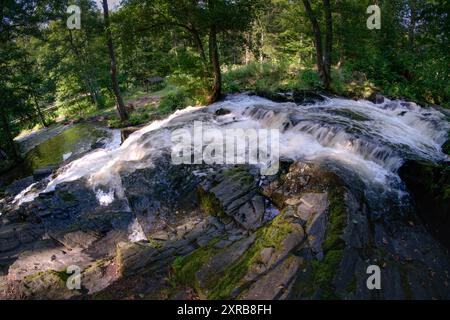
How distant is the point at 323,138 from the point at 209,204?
→ 154 inches

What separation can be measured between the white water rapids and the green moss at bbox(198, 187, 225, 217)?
2.31 meters

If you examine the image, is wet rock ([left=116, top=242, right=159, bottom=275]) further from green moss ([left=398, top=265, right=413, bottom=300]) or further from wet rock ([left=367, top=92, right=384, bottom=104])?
wet rock ([left=367, top=92, right=384, bottom=104])

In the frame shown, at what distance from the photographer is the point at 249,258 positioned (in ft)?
16.1

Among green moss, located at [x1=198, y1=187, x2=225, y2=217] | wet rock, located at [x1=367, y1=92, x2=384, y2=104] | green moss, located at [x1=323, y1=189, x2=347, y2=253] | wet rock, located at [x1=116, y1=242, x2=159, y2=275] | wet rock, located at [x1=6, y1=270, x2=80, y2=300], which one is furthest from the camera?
wet rock, located at [x1=367, y1=92, x2=384, y2=104]

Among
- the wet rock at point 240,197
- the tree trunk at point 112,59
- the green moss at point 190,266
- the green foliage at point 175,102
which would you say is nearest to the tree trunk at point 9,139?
the tree trunk at point 112,59

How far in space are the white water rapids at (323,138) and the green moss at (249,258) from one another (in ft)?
8.58

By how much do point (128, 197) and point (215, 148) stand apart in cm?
291

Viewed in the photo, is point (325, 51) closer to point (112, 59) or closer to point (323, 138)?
point (323, 138)

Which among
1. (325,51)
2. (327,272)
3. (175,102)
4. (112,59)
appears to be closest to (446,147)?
(327,272)

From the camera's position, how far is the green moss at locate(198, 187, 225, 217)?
6903mm

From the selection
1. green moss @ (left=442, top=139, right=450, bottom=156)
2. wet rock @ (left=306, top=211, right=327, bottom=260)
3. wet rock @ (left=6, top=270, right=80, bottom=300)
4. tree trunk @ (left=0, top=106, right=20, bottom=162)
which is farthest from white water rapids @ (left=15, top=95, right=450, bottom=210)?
tree trunk @ (left=0, top=106, right=20, bottom=162)

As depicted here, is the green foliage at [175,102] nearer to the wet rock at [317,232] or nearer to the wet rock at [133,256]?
the wet rock at [133,256]

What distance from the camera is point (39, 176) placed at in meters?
11.5
